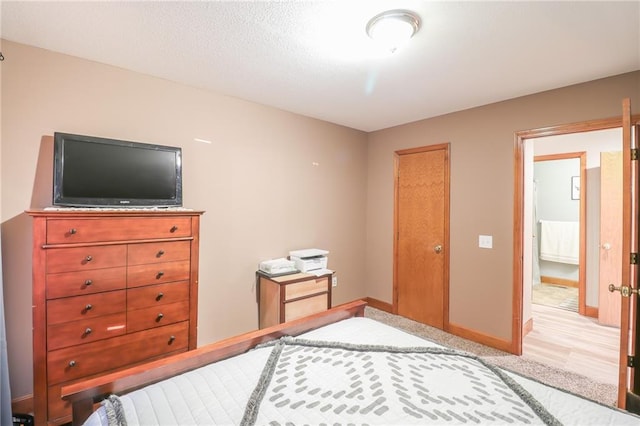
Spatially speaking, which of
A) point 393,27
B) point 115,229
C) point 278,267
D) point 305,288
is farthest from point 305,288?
point 393,27

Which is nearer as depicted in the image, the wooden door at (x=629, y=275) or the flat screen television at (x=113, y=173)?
the wooden door at (x=629, y=275)

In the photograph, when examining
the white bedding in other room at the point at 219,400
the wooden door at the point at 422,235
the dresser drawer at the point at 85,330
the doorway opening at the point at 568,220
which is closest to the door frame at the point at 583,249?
→ the doorway opening at the point at 568,220

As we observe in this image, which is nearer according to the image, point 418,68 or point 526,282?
point 418,68

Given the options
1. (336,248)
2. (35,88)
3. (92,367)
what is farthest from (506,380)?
(35,88)

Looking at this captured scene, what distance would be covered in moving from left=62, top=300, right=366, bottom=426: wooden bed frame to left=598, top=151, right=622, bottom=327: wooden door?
395 cm

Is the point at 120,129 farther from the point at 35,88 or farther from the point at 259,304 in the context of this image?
the point at 259,304

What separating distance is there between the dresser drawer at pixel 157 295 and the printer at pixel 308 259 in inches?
51.0

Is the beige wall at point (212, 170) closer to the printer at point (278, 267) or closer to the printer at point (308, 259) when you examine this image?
the printer at point (278, 267)

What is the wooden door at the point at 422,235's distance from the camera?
11.7ft

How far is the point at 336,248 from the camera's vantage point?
160 inches

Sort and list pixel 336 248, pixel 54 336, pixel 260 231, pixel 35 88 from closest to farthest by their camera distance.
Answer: pixel 54 336 → pixel 35 88 → pixel 260 231 → pixel 336 248

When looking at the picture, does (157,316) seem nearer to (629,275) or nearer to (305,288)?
(305,288)

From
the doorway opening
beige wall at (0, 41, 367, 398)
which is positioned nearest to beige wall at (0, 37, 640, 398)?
beige wall at (0, 41, 367, 398)

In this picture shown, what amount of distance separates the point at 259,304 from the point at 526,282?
2.97 metres
